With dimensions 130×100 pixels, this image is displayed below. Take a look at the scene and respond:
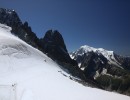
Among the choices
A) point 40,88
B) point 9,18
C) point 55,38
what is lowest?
point 40,88

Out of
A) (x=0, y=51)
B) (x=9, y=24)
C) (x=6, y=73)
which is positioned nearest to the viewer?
(x=6, y=73)

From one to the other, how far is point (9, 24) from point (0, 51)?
80.5 metres

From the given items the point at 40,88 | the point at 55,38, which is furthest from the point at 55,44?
the point at 40,88

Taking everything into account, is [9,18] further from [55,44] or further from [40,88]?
[40,88]

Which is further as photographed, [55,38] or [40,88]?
[55,38]

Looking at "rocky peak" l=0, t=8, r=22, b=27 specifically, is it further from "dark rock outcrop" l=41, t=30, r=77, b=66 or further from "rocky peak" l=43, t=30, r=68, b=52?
"rocky peak" l=43, t=30, r=68, b=52

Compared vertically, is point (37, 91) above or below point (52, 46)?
below

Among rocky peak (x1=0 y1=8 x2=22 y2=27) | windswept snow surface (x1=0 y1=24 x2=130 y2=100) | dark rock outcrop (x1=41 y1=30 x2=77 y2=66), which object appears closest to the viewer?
windswept snow surface (x1=0 y1=24 x2=130 y2=100)

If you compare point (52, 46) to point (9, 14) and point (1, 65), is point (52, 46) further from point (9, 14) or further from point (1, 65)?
point (1, 65)

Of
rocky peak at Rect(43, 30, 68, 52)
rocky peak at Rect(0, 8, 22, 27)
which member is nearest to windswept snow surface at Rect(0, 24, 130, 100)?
rocky peak at Rect(0, 8, 22, 27)

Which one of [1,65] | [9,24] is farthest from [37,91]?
[9,24]

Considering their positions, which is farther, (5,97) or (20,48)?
(20,48)

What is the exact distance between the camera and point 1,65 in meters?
49.6

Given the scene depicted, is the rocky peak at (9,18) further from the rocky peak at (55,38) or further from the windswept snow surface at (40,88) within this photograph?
the windswept snow surface at (40,88)
